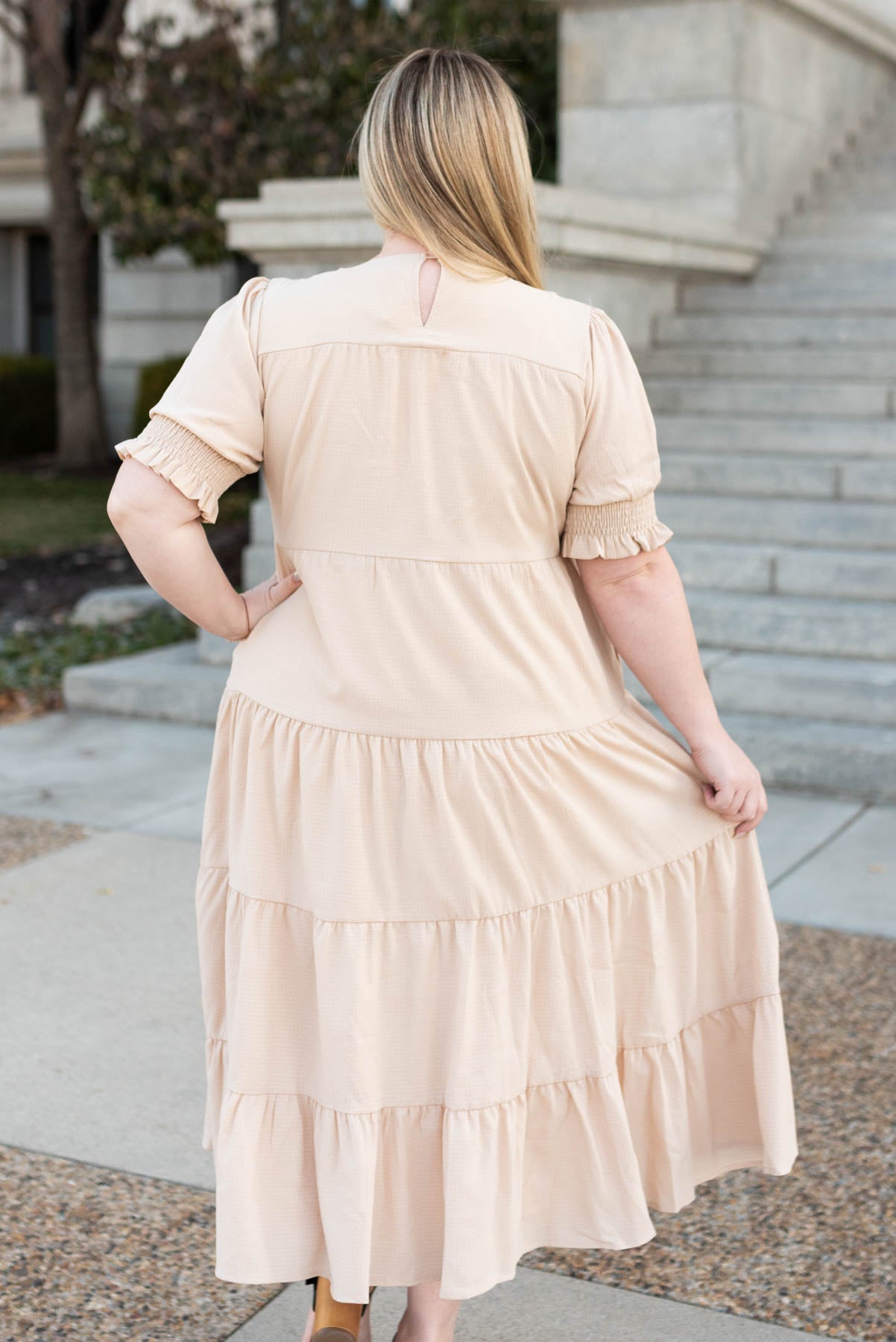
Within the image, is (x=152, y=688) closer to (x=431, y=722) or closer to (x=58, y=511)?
(x=431, y=722)

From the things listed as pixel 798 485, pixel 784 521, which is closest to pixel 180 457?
pixel 784 521

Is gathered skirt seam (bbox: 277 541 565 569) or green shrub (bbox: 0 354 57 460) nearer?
gathered skirt seam (bbox: 277 541 565 569)

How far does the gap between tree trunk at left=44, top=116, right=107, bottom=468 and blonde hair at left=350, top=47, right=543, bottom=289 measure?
14.3 meters

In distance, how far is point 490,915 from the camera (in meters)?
2.09

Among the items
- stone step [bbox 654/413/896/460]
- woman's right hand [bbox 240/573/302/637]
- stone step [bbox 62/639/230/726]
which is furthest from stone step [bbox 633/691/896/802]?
woman's right hand [bbox 240/573/302/637]

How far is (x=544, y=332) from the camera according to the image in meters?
2.03

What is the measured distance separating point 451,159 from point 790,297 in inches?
283

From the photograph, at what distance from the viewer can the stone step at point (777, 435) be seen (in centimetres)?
741

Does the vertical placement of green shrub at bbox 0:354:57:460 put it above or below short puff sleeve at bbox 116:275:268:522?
below

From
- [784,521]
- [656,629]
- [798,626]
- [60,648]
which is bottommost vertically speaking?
[60,648]

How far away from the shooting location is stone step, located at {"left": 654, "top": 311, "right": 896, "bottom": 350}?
8.16m

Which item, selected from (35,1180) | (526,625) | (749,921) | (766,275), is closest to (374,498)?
(526,625)

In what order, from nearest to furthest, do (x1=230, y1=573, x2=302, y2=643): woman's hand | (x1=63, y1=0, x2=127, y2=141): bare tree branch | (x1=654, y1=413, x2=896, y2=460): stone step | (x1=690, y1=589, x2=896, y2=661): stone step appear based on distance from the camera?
1. (x1=230, y1=573, x2=302, y2=643): woman's hand
2. (x1=690, y1=589, x2=896, y2=661): stone step
3. (x1=654, y1=413, x2=896, y2=460): stone step
4. (x1=63, y1=0, x2=127, y2=141): bare tree branch

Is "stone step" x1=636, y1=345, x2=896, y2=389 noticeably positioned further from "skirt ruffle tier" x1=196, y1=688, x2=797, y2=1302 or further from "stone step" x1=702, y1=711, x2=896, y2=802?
"skirt ruffle tier" x1=196, y1=688, x2=797, y2=1302
